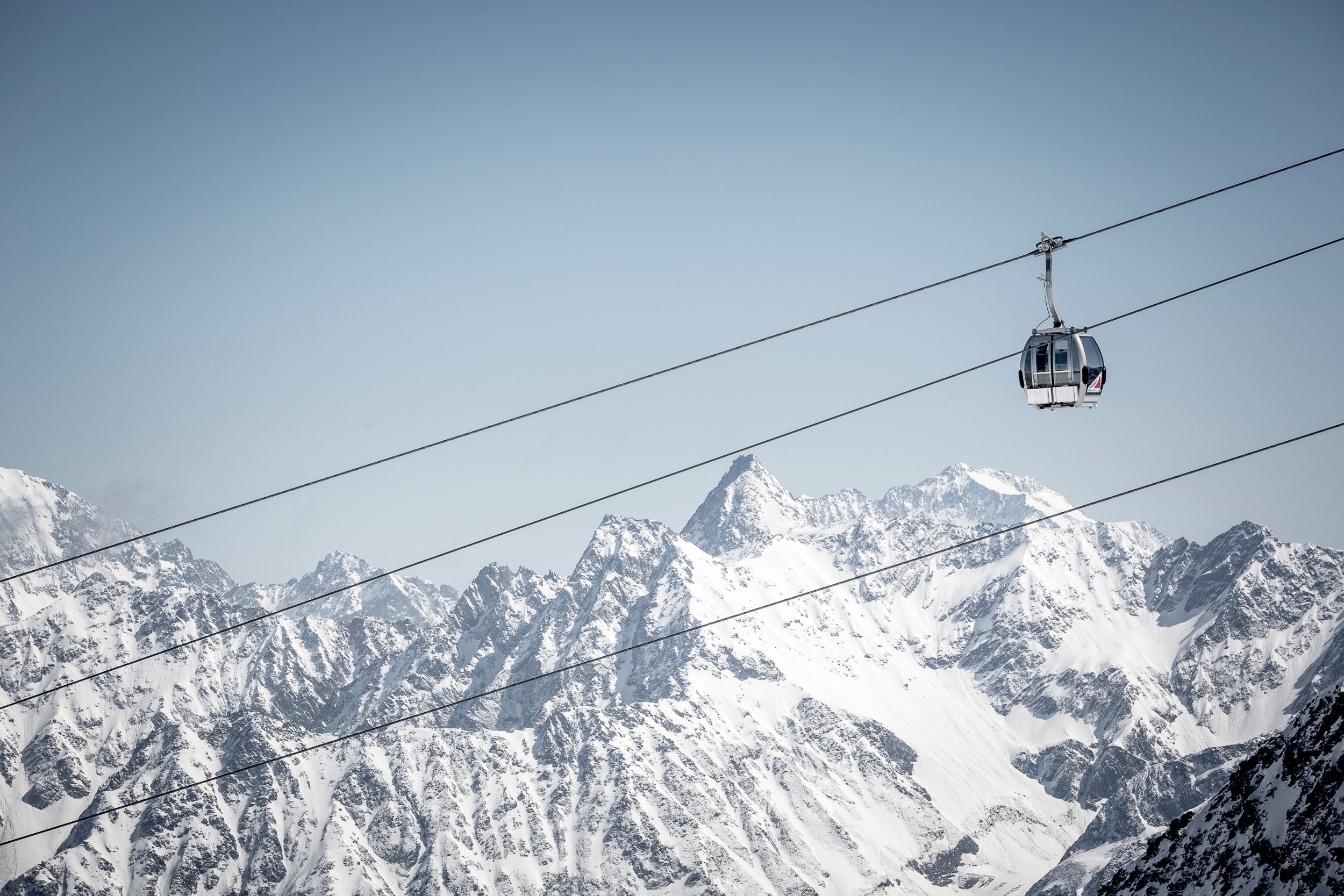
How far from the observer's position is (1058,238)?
24172mm

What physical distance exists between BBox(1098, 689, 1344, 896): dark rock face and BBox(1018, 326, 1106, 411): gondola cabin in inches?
649

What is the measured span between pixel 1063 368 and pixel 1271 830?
2236 centimetres

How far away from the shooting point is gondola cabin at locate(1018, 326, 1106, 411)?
2842cm

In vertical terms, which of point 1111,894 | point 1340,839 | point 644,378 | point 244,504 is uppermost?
point 644,378

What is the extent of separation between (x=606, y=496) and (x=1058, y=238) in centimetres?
1223

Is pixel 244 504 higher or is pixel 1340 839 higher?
pixel 244 504

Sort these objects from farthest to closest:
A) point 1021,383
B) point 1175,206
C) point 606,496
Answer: point 1021,383, point 606,496, point 1175,206

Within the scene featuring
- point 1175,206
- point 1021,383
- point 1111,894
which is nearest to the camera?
point 1175,206

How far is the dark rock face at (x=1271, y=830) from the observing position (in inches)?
1369

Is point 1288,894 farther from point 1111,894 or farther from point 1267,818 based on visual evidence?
point 1111,894

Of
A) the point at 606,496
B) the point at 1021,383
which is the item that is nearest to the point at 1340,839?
the point at 1021,383

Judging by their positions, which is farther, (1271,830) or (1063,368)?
(1271,830)

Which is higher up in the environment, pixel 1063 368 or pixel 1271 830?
pixel 1063 368

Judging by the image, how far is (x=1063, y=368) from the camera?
1121 inches
